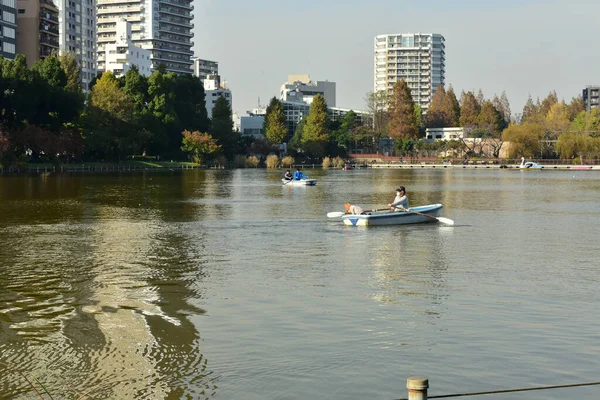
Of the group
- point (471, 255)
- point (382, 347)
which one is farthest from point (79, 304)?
point (471, 255)

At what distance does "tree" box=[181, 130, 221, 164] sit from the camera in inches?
5236

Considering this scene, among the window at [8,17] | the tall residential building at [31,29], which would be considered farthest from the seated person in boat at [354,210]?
the tall residential building at [31,29]

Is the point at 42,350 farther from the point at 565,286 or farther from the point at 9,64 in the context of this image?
the point at 9,64

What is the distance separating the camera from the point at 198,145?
135 meters

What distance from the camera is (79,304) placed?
18.5m

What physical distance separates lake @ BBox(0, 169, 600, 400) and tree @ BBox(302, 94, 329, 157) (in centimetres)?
12729

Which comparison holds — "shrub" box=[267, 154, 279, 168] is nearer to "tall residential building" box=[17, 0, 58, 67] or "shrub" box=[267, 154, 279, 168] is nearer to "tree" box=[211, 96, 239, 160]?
"tree" box=[211, 96, 239, 160]

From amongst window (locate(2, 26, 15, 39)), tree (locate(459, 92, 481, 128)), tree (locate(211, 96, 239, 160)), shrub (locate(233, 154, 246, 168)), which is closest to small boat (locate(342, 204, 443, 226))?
window (locate(2, 26, 15, 39))

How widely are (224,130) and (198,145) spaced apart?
44.7 ft

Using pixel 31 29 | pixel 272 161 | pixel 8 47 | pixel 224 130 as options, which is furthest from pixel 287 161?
pixel 8 47

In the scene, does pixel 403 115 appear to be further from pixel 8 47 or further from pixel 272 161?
pixel 8 47

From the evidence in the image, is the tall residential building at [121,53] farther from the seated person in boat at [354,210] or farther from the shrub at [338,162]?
the seated person in boat at [354,210]

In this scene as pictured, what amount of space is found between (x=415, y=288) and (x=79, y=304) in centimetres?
833

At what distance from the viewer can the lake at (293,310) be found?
42.6 ft
